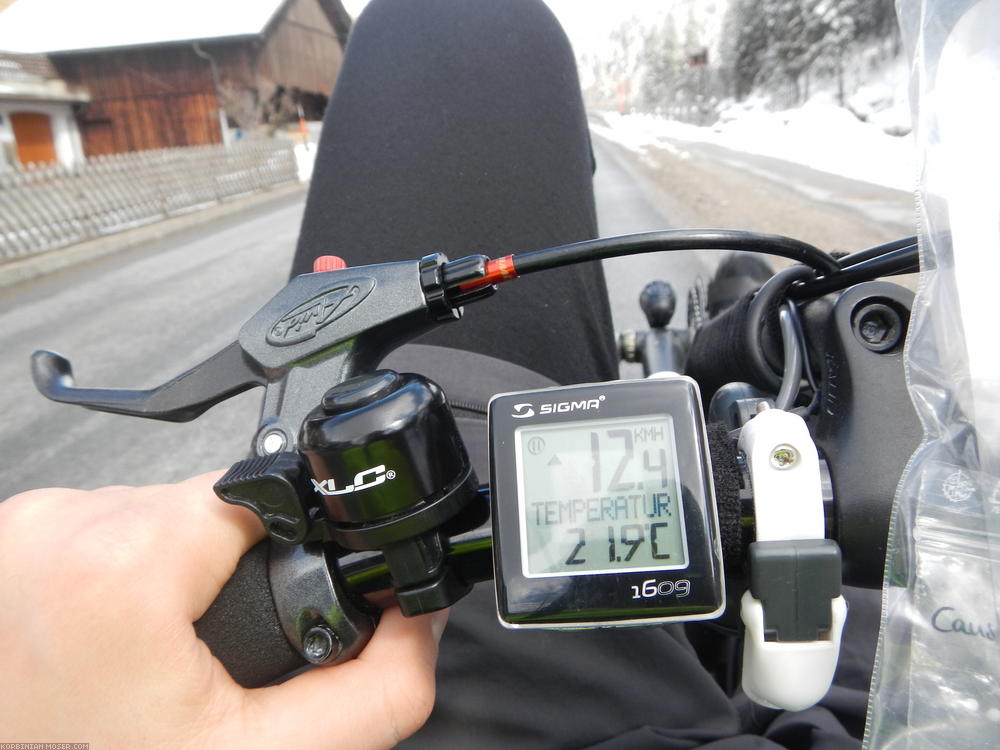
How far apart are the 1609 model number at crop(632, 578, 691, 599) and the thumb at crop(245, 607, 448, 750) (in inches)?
9.0

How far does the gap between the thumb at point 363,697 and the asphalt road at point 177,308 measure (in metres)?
2.97

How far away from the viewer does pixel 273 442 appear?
72 cm

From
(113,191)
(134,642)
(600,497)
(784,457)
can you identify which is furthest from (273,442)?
(113,191)

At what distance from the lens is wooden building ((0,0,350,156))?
89.9 feet

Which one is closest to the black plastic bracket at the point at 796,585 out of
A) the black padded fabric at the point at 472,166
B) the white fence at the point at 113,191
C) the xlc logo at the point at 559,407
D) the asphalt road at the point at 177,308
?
the xlc logo at the point at 559,407

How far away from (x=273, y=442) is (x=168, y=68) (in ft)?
106

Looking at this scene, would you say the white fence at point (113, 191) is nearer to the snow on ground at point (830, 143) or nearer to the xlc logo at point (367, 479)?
the snow on ground at point (830, 143)

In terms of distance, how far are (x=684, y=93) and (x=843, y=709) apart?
5952 centimetres

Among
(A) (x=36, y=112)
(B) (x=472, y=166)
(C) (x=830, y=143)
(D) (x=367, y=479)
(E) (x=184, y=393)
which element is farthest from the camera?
(A) (x=36, y=112)

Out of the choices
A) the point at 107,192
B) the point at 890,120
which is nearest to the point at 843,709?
the point at 107,192

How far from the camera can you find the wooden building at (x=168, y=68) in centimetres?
2741

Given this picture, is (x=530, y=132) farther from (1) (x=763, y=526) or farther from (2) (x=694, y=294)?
(1) (x=763, y=526)

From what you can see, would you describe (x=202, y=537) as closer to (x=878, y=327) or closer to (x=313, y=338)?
(x=313, y=338)

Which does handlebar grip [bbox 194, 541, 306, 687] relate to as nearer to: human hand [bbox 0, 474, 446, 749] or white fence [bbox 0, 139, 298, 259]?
human hand [bbox 0, 474, 446, 749]
